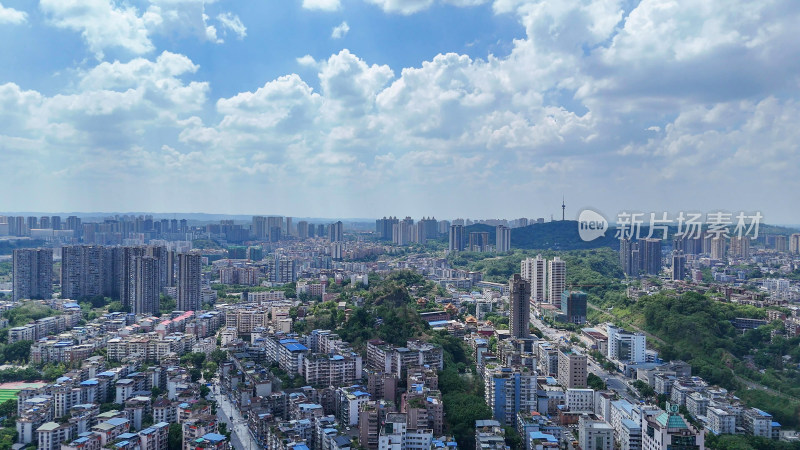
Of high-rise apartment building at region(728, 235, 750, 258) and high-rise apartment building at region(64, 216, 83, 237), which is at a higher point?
high-rise apartment building at region(64, 216, 83, 237)

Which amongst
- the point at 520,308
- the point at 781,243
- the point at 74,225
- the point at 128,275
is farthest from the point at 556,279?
the point at 74,225

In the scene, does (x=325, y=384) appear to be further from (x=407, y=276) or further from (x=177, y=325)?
(x=407, y=276)

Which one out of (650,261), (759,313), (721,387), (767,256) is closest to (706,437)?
(721,387)

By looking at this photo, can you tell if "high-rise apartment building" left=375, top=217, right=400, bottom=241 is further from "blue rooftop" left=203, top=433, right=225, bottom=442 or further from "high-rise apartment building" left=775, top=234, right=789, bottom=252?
"blue rooftop" left=203, top=433, right=225, bottom=442

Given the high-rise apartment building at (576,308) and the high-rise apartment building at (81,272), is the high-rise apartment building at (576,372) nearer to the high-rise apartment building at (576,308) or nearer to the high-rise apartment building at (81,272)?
the high-rise apartment building at (576,308)

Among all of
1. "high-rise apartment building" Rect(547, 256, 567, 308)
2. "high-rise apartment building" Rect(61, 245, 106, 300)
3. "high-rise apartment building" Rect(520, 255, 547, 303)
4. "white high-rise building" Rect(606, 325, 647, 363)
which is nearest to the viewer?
"white high-rise building" Rect(606, 325, 647, 363)

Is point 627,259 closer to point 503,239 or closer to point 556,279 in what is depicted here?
point 556,279

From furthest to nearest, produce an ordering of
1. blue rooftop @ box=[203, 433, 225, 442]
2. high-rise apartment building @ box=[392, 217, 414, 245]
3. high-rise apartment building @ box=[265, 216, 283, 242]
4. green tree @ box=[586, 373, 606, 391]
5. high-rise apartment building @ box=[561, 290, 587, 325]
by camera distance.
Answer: high-rise apartment building @ box=[265, 216, 283, 242] → high-rise apartment building @ box=[392, 217, 414, 245] → high-rise apartment building @ box=[561, 290, 587, 325] → green tree @ box=[586, 373, 606, 391] → blue rooftop @ box=[203, 433, 225, 442]

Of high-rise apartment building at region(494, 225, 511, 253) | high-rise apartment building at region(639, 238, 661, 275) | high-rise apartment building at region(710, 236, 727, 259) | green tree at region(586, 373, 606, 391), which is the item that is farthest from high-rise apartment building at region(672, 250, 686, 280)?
green tree at region(586, 373, 606, 391)

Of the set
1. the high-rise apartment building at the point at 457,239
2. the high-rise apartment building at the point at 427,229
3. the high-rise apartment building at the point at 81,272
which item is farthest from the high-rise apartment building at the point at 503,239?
the high-rise apartment building at the point at 81,272
